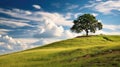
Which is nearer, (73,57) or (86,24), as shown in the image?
(73,57)

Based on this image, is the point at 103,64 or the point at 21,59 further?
the point at 21,59

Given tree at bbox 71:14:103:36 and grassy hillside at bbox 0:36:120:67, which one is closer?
grassy hillside at bbox 0:36:120:67

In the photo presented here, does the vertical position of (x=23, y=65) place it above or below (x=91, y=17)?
below

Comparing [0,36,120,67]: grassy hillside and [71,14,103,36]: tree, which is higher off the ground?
[71,14,103,36]: tree

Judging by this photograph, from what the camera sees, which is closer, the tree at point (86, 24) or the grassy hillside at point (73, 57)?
the grassy hillside at point (73, 57)

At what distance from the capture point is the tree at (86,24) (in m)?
133

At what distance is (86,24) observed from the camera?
5266 inches

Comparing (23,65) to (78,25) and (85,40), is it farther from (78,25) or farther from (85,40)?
(78,25)

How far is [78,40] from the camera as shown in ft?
352

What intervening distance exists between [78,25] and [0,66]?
7886cm

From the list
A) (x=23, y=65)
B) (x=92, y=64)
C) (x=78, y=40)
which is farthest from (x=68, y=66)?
(x=78, y=40)

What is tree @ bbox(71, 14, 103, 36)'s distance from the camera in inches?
5241

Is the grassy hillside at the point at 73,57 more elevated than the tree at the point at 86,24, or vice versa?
the tree at the point at 86,24

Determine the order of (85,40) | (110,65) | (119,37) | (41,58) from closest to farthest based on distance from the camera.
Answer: (110,65) < (41,58) < (85,40) < (119,37)
